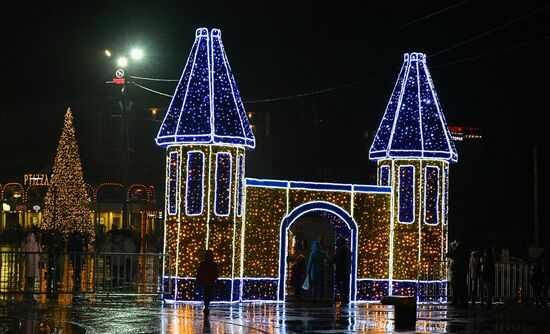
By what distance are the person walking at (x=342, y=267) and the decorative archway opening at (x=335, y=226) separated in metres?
0.43

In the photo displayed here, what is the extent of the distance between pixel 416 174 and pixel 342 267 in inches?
132

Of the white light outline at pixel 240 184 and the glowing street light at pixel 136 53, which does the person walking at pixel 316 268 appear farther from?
the glowing street light at pixel 136 53

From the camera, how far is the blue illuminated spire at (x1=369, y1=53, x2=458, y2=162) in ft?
86.5

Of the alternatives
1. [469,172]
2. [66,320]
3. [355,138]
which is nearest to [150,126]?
[355,138]

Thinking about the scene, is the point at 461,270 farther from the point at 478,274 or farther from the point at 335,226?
the point at 335,226

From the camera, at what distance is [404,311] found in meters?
18.5

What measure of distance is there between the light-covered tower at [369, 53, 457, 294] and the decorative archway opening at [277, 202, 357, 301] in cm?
111

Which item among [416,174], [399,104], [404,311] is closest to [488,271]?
[416,174]

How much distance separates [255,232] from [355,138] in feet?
258

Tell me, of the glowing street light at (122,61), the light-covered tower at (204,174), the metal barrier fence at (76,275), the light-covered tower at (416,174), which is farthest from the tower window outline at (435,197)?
the glowing street light at (122,61)

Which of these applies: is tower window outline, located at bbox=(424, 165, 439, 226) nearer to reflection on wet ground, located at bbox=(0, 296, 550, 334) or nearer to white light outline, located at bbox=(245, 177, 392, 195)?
white light outline, located at bbox=(245, 177, 392, 195)

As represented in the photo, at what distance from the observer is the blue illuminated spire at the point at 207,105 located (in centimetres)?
2405

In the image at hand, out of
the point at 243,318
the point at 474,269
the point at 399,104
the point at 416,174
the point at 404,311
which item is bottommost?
the point at 243,318

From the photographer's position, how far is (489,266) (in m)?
25.8
